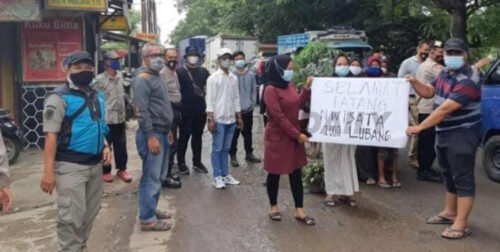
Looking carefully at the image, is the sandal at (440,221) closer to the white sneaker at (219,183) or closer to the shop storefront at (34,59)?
the white sneaker at (219,183)

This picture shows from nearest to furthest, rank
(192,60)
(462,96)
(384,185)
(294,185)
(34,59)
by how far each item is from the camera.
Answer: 1. (462,96)
2. (294,185)
3. (384,185)
4. (192,60)
5. (34,59)

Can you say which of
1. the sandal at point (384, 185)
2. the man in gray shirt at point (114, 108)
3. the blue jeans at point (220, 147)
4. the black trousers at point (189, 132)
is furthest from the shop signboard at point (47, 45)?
the sandal at point (384, 185)

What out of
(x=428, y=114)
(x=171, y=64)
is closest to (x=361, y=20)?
(x=428, y=114)

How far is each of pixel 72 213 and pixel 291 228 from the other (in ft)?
7.18

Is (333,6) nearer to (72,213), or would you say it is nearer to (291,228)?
(291,228)

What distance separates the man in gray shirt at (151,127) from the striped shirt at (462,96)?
104 inches

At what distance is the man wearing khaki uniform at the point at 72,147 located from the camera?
147 inches

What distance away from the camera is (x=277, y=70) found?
16.3ft

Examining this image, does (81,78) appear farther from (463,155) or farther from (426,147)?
(426,147)

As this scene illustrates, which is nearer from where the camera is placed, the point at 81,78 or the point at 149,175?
the point at 81,78

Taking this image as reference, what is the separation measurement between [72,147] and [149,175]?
1197 millimetres

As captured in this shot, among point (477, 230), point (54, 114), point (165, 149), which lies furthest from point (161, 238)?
point (477, 230)

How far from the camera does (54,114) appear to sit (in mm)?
3721

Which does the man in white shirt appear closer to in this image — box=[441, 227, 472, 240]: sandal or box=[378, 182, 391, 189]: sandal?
box=[378, 182, 391, 189]: sandal
